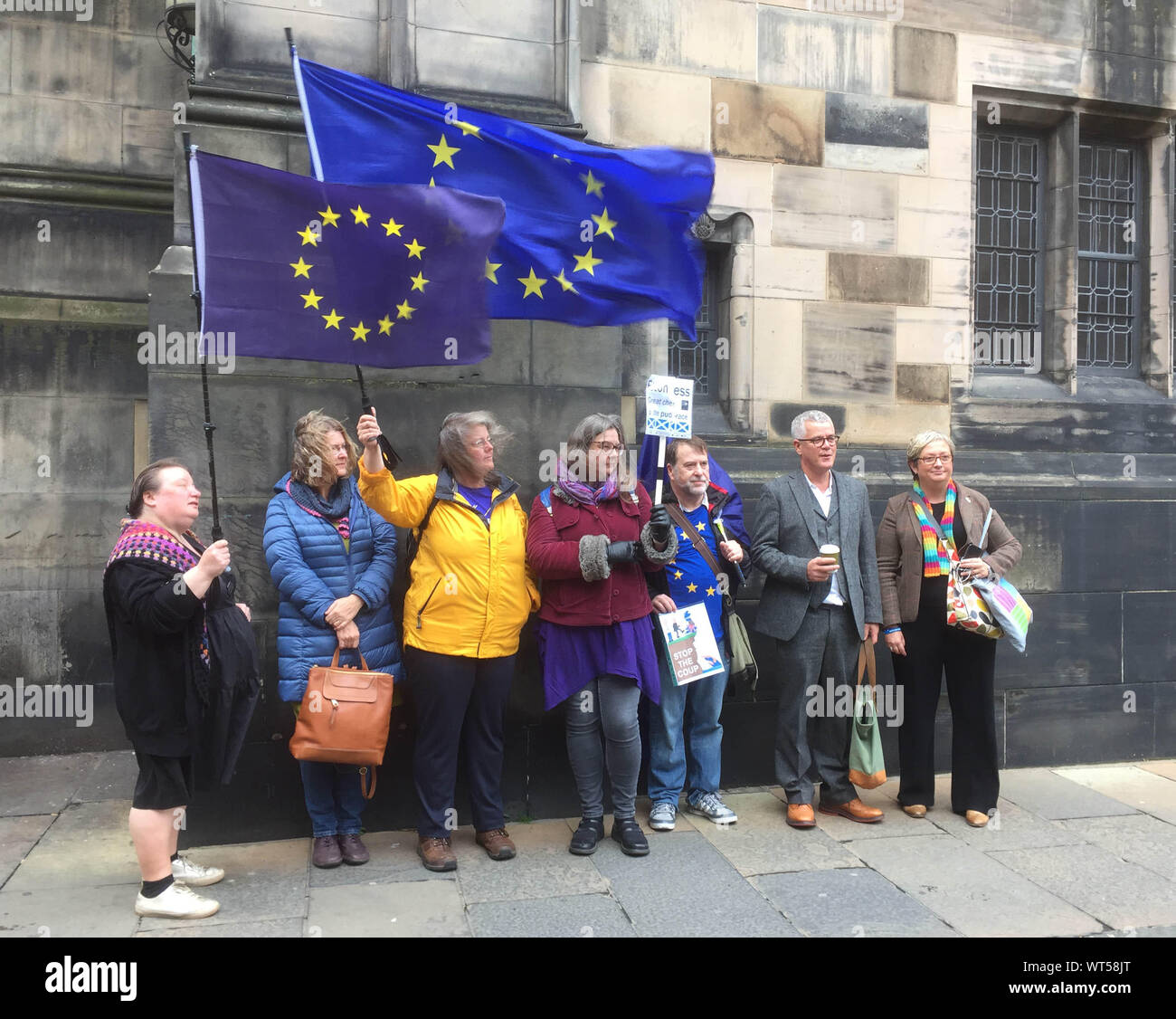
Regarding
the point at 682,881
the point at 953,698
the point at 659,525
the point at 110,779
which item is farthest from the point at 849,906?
the point at 110,779

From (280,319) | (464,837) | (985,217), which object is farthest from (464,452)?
(985,217)

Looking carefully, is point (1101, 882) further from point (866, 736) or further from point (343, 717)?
point (343, 717)

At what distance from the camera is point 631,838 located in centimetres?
521

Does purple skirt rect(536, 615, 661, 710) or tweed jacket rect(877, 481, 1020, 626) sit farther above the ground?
tweed jacket rect(877, 481, 1020, 626)

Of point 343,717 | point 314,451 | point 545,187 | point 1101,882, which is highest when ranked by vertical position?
point 545,187

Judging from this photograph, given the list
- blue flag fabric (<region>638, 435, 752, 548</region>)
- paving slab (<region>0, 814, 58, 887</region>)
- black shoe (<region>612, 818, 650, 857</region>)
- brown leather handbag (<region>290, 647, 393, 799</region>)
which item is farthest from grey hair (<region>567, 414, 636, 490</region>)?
paving slab (<region>0, 814, 58, 887</region>)

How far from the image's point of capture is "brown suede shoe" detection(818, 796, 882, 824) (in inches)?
227

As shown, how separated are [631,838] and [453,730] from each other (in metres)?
1.04

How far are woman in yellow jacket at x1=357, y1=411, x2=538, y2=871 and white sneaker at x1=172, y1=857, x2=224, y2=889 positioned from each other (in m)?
0.96

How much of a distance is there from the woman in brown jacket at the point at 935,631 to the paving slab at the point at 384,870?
8.45 ft

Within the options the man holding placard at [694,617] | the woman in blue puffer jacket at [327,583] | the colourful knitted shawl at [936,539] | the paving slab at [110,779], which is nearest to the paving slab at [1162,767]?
the colourful knitted shawl at [936,539]

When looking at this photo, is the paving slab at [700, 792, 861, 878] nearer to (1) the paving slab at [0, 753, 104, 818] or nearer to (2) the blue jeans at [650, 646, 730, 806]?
(2) the blue jeans at [650, 646, 730, 806]

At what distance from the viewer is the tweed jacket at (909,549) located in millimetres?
5875

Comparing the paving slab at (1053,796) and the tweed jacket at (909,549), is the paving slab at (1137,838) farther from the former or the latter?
the tweed jacket at (909,549)
